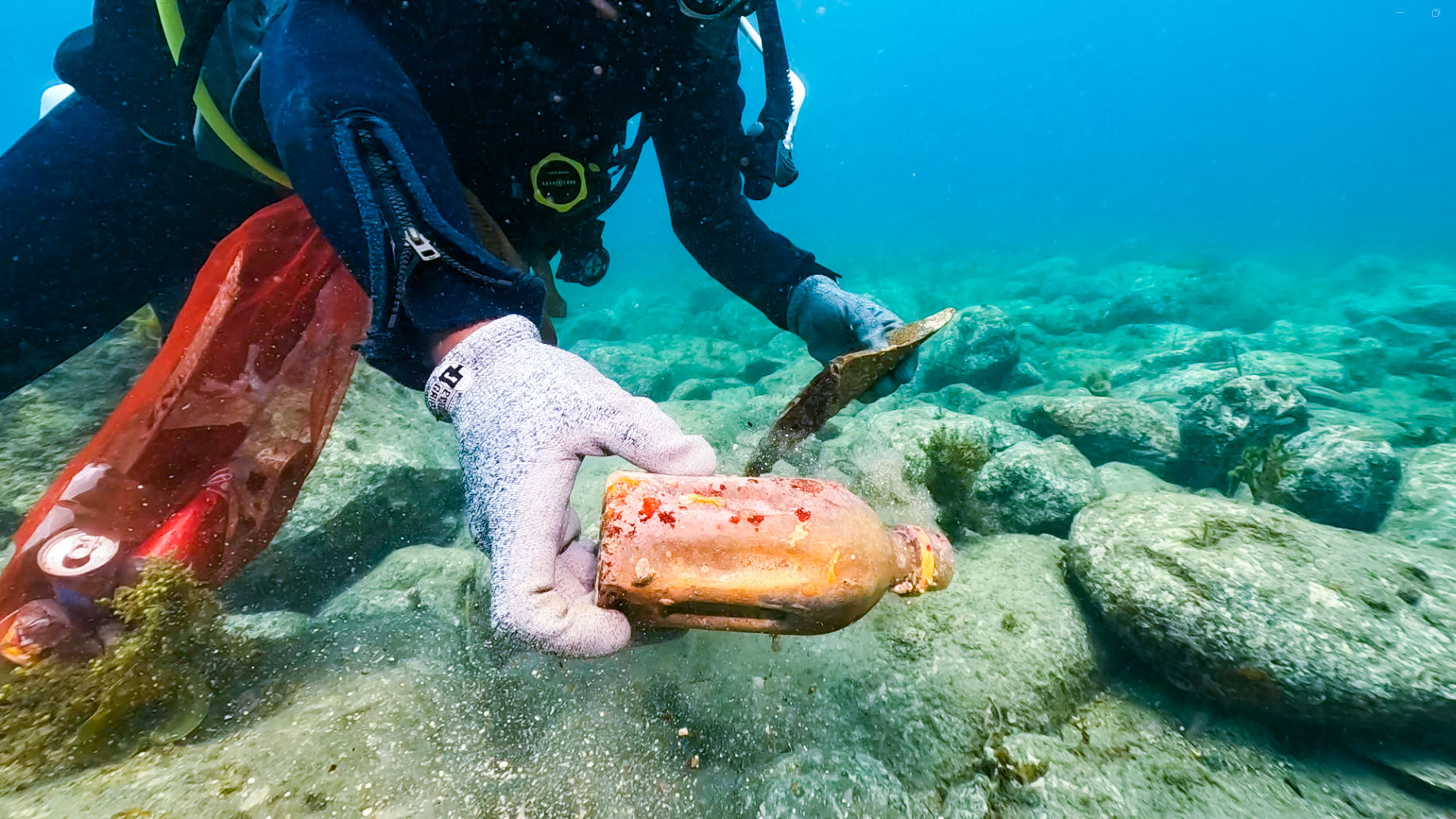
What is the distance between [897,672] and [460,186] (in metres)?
2.51

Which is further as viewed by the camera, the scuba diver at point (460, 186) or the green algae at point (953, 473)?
the green algae at point (953, 473)

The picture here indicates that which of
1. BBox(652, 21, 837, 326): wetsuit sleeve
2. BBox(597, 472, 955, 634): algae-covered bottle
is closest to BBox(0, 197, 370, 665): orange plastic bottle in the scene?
BBox(652, 21, 837, 326): wetsuit sleeve

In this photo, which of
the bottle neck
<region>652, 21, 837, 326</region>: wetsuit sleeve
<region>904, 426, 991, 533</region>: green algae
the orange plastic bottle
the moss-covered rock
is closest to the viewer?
the bottle neck

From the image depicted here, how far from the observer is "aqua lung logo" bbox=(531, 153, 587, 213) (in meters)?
2.42

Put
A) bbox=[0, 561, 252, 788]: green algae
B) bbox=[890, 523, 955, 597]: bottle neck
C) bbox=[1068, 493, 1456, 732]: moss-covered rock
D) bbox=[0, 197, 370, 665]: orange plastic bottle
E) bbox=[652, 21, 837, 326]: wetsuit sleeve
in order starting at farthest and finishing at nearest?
1. bbox=[652, 21, 837, 326]: wetsuit sleeve
2. bbox=[1068, 493, 1456, 732]: moss-covered rock
3. bbox=[0, 197, 370, 665]: orange plastic bottle
4. bbox=[0, 561, 252, 788]: green algae
5. bbox=[890, 523, 955, 597]: bottle neck

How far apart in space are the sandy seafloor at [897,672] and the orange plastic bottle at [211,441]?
0.52m

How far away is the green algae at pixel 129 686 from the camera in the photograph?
1633mm

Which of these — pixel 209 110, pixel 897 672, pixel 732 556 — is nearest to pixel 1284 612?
pixel 897 672

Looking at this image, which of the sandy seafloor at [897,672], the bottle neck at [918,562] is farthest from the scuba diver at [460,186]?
the sandy seafloor at [897,672]

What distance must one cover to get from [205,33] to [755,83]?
108m

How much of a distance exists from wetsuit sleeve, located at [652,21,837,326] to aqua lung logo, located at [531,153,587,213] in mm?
674

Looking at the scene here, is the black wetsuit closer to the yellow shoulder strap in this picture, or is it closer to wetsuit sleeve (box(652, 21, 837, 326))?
wetsuit sleeve (box(652, 21, 837, 326))

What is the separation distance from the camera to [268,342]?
2445 mm

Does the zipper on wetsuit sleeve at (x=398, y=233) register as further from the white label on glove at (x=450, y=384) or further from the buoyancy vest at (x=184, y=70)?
the buoyancy vest at (x=184, y=70)
